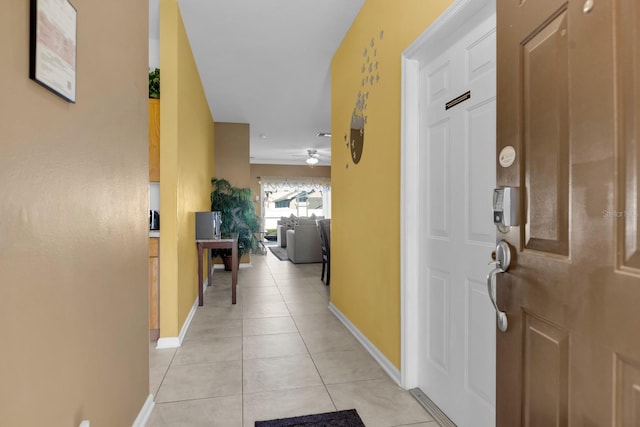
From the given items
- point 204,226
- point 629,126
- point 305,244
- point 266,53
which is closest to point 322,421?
point 629,126

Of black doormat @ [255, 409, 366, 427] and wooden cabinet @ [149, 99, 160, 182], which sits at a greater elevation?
wooden cabinet @ [149, 99, 160, 182]

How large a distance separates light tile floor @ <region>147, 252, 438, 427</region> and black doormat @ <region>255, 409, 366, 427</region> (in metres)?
0.05

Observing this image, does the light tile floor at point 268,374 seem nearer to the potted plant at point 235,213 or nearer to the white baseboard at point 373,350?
the white baseboard at point 373,350

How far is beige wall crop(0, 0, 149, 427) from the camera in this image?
0.83 meters

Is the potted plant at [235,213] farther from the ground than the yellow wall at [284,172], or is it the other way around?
the yellow wall at [284,172]

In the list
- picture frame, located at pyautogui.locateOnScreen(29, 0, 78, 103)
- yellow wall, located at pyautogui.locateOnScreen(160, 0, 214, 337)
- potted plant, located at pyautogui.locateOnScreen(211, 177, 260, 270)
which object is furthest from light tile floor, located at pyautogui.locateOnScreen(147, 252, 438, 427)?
potted plant, located at pyautogui.locateOnScreen(211, 177, 260, 270)

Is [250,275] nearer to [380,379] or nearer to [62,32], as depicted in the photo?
[380,379]

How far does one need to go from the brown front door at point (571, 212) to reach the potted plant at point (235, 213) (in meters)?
5.40

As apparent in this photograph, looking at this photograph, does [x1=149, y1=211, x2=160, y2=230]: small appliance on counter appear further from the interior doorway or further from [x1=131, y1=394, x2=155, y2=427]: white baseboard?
the interior doorway

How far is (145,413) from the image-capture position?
1864mm

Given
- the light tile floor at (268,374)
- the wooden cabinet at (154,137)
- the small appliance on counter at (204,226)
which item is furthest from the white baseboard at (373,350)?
the wooden cabinet at (154,137)

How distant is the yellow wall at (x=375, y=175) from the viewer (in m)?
2.26

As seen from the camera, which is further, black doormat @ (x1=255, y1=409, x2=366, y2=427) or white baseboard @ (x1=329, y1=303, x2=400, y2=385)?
white baseboard @ (x1=329, y1=303, x2=400, y2=385)

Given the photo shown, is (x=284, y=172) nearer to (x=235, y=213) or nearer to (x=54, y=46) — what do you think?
(x=235, y=213)
